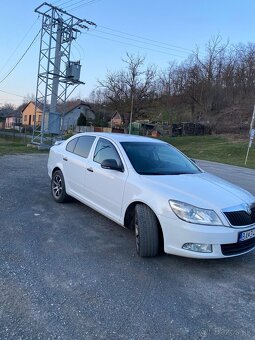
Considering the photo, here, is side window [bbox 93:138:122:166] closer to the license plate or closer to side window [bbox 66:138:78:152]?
side window [bbox 66:138:78:152]

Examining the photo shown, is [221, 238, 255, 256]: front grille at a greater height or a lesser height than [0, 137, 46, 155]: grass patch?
greater

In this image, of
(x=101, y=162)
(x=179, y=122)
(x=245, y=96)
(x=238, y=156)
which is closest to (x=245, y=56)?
(x=245, y=96)

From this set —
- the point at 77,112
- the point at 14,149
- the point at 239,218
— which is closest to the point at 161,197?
the point at 239,218

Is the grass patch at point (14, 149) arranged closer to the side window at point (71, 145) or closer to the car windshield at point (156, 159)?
the side window at point (71, 145)

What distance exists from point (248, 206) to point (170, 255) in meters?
1.18

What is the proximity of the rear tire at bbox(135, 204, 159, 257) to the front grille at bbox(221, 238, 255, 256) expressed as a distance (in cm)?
81

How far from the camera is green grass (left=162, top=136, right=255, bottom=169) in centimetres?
2809

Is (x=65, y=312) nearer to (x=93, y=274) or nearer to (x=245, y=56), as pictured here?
(x=93, y=274)

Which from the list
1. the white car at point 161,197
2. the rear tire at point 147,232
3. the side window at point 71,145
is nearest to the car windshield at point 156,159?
the white car at point 161,197

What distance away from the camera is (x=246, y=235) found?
4180 mm

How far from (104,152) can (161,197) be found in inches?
69.5

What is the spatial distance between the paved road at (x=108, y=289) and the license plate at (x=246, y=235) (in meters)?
0.44

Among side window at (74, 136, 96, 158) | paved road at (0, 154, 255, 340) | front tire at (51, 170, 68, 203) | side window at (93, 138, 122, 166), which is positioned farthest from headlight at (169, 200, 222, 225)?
front tire at (51, 170, 68, 203)

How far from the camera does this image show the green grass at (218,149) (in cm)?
2809
